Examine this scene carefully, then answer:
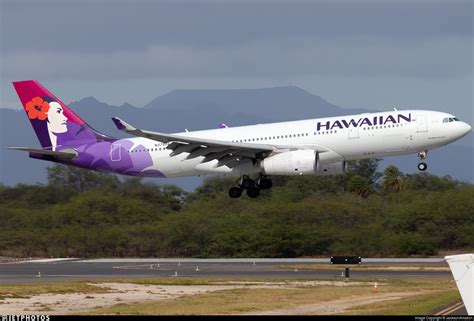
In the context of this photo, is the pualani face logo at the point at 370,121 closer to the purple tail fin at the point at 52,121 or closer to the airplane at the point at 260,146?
the airplane at the point at 260,146

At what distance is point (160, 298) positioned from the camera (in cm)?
5050

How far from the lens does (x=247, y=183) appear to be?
6112 cm

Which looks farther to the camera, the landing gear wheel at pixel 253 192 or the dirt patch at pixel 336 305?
the landing gear wheel at pixel 253 192

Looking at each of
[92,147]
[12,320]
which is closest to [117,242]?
[92,147]

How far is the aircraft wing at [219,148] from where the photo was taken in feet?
189

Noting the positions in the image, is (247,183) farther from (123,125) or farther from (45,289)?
(45,289)

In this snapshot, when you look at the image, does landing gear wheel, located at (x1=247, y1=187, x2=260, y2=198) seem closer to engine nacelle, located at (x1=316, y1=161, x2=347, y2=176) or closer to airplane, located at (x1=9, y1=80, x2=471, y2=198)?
airplane, located at (x1=9, y1=80, x2=471, y2=198)

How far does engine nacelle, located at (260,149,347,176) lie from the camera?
5778 centimetres

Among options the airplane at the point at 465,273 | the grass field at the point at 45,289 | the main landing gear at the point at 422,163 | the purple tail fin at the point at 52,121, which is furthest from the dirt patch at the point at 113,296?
the airplane at the point at 465,273

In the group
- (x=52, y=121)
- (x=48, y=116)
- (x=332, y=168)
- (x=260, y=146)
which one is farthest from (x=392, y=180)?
(x=260, y=146)

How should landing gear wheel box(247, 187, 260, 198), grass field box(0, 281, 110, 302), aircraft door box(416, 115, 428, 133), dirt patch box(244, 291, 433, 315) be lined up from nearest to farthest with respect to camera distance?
dirt patch box(244, 291, 433, 315), grass field box(0, 281, 110, 302), aircraft door box(416, 115, 428, 133), landing gear wheel box(247, 187, 260, 198)

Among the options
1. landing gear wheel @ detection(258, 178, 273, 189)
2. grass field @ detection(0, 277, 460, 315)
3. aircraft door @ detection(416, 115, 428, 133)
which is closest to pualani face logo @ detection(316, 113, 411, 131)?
aircraft door @ detection(416, 115, 428, 133)

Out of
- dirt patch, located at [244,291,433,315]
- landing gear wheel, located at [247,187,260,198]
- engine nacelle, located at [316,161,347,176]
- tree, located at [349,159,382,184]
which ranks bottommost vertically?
dirt patch, located at [244,291,433,315]

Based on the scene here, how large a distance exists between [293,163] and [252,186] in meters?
3.85
